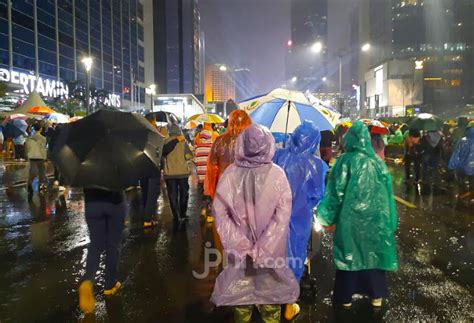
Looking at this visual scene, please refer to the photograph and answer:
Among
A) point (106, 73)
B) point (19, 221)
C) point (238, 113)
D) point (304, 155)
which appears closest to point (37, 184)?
point (19, 221)

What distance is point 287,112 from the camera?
562 centimetres

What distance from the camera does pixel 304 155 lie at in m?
4.15

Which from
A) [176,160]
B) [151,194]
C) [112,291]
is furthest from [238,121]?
[151,194]

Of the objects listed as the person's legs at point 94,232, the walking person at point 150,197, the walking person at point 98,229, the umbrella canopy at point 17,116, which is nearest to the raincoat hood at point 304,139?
the walking person at point 98,229

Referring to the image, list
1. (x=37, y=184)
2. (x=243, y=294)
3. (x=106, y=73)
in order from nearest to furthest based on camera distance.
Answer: (x=243, y=294) < (x=37, y=184) < (x=106, y=73)

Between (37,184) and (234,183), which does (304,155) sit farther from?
(37,184)

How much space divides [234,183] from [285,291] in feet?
2.96

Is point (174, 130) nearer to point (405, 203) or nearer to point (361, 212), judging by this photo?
point (361, 212)

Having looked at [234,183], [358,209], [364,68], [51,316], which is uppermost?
[364,68]

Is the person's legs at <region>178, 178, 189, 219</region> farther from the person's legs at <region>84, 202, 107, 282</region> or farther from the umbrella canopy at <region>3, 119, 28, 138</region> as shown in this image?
the umbrella canopy at <region>3, 119, 28, 138</region>

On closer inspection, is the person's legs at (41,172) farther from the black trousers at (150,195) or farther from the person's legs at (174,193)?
the person's legs at (174,193)

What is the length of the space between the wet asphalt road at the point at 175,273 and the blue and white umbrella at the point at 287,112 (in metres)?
1.62

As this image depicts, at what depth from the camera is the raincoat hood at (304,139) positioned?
4.12m

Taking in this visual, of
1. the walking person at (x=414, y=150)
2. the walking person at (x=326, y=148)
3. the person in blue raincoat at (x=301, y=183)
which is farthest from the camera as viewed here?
the walking person at (x=414, y=150)
